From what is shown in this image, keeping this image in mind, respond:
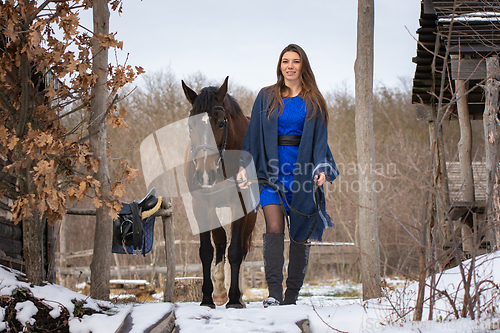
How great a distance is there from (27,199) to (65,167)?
0.61 m

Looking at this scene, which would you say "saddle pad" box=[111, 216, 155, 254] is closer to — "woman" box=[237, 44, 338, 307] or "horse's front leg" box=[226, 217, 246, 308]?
"horse's front leg" box=[226, 217, 246, 308]

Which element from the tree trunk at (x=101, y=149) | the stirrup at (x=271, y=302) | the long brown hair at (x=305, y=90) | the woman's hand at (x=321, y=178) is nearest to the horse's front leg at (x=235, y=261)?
the stirrup at (x=271, y=302)

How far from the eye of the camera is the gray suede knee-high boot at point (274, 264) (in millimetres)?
3592

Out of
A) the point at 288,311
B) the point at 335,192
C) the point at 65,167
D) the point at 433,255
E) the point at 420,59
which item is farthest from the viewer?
the point at 335,192

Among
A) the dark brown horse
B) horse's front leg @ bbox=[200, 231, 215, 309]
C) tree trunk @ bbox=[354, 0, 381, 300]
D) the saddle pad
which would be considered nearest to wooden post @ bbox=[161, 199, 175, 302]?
the saddle pad

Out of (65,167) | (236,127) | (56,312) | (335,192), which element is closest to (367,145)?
(236,127)

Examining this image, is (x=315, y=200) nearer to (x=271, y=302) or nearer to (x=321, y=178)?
(x=321, y=178)

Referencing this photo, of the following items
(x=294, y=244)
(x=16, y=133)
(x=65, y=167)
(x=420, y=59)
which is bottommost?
(x=294, y=244)

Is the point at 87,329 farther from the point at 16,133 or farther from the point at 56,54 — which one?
the point at 56,54

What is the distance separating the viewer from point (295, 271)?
12.4ft

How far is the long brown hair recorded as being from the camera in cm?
392

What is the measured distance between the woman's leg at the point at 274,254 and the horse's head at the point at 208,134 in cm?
64

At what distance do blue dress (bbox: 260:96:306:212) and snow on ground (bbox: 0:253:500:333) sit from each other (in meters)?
0.98

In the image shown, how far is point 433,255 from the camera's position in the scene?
107 inches
